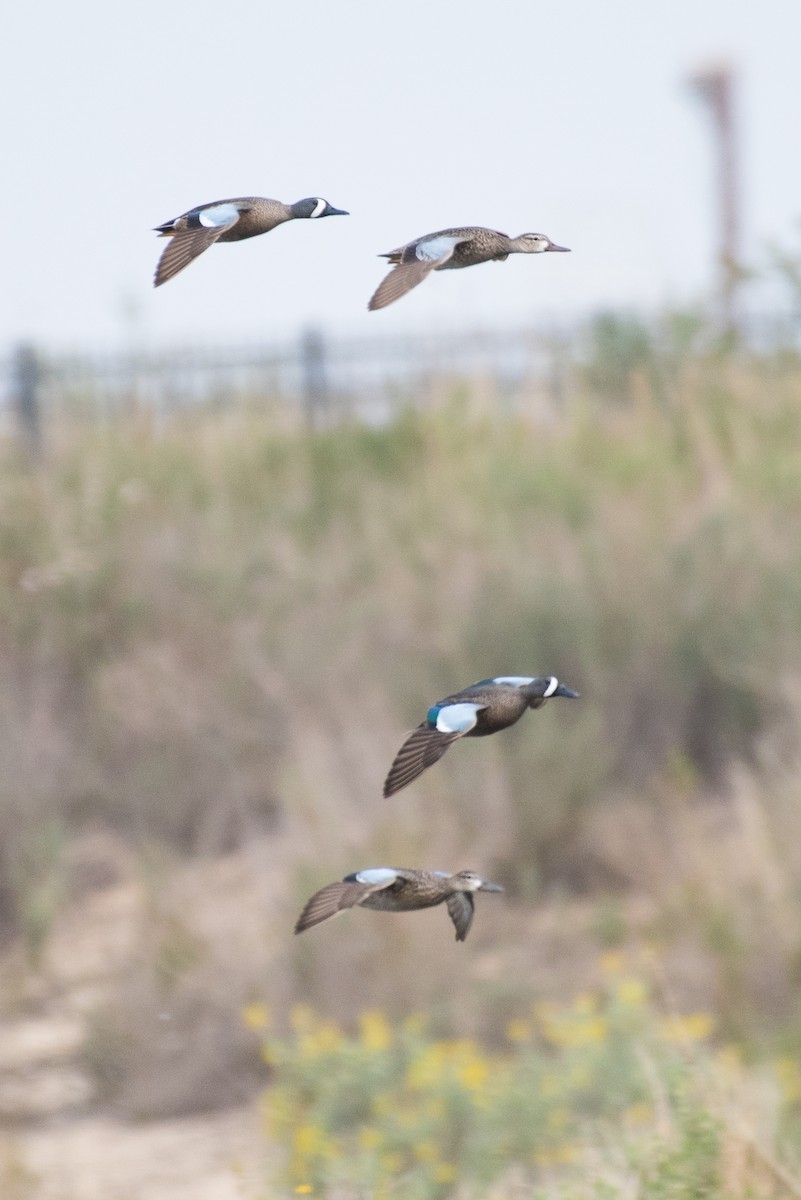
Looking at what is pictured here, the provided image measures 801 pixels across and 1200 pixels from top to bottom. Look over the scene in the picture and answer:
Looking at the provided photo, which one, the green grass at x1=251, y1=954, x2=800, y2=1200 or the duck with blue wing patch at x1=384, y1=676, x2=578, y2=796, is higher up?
the duck with blue wing patch at x1=384, y1=676, x2=578, y2=796

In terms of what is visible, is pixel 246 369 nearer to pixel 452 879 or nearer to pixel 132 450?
pixel 132 450

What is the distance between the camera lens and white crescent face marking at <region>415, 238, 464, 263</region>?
0.52 meters

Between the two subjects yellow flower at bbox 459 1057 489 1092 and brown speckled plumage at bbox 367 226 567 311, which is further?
Answer: yellow flower at bbox 459 1057 489 1092

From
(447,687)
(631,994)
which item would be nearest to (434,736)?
(631,994)

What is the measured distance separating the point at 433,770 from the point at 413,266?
18.5ft

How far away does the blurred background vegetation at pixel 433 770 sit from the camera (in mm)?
4426

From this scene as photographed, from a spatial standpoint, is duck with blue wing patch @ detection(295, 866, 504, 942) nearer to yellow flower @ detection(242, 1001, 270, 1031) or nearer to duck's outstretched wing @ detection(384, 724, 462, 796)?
duck's outstretched wing @ detection(384, 724, 462, 796)

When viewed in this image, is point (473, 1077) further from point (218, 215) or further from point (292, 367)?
point (292, 367)

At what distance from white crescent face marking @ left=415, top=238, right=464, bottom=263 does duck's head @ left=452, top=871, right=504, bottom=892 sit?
198 millimetres

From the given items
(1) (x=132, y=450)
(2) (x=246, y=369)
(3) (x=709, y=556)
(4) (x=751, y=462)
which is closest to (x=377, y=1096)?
(3) (x=709, y=556)

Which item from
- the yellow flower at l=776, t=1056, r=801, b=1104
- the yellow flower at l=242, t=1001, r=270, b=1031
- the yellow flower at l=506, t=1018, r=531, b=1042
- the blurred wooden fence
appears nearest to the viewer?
the yellow flower at l=776, t=1056, r=801, b=1104

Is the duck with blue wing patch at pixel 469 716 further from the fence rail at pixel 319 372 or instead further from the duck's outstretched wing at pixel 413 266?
the fence rail at pixel 319 372

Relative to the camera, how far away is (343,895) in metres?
0.53

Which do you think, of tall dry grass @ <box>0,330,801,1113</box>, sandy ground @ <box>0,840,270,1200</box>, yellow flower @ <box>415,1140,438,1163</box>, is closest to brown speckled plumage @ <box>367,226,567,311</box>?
yellow flower @ <box>415,1140,438,1163</box>
